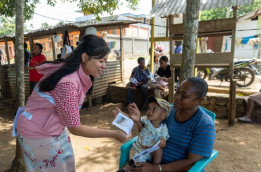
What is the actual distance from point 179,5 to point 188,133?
4.55 m

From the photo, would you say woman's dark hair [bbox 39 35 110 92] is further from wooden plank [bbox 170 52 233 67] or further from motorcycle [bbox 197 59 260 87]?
motorcycle [bbox 197 59 260 87]

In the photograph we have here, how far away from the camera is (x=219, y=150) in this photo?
11.4 feet

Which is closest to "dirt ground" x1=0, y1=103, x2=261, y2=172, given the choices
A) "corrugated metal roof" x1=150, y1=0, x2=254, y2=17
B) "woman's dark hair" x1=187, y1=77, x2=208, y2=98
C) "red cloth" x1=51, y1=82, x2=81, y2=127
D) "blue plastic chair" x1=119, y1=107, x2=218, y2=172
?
"blue plastic chair" x1=119, y1=107, x2=218, y2=172

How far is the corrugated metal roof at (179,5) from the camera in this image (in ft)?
14.5

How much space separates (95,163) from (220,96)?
3.63 meters

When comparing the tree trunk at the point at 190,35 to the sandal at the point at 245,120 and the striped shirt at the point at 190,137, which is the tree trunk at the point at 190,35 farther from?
the sandal at the point at 245,120

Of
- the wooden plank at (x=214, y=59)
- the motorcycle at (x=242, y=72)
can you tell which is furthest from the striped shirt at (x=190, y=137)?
the motorcycle at (x=242, y=72)

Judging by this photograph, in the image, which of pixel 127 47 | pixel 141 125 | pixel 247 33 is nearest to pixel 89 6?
pixel 141 125

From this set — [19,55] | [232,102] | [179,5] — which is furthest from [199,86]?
[179,5]

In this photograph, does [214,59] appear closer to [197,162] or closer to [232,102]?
[232,102]

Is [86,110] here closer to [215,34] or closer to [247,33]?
[215,34]

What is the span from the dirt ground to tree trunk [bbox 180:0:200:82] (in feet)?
5.11

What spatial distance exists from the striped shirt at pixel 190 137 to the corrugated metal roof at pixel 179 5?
369 cm

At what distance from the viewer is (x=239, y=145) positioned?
3.65 m
